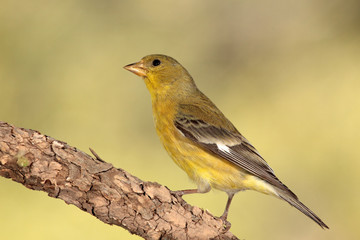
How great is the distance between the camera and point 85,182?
342 cm

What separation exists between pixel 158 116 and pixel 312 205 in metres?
2.89

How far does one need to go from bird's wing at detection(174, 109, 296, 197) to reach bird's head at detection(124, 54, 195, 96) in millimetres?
500

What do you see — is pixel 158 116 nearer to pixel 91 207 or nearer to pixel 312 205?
pixel 91 207

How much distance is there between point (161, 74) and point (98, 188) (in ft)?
7.02

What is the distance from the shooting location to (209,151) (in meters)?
4.59

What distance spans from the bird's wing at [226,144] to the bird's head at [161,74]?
1.64 ft

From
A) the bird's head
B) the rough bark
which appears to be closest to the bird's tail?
the rough bark

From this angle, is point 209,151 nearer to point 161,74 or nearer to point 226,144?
point 226,144

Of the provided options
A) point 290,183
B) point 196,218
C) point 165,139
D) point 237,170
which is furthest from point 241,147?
point 290,183

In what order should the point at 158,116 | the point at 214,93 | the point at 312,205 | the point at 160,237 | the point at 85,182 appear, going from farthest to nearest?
the point at 214,93 < the point at 312,205 < the point at 158,116 < the point at 160,237 < the point at 85,182

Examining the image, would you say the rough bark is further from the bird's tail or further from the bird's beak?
the bird's beak

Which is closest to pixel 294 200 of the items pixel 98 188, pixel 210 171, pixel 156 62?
pixel 210 171

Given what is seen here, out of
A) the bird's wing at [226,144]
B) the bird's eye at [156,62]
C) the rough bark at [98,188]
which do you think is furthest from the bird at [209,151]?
the rough bark at [98,188]

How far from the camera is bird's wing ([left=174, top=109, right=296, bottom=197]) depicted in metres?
4.50
